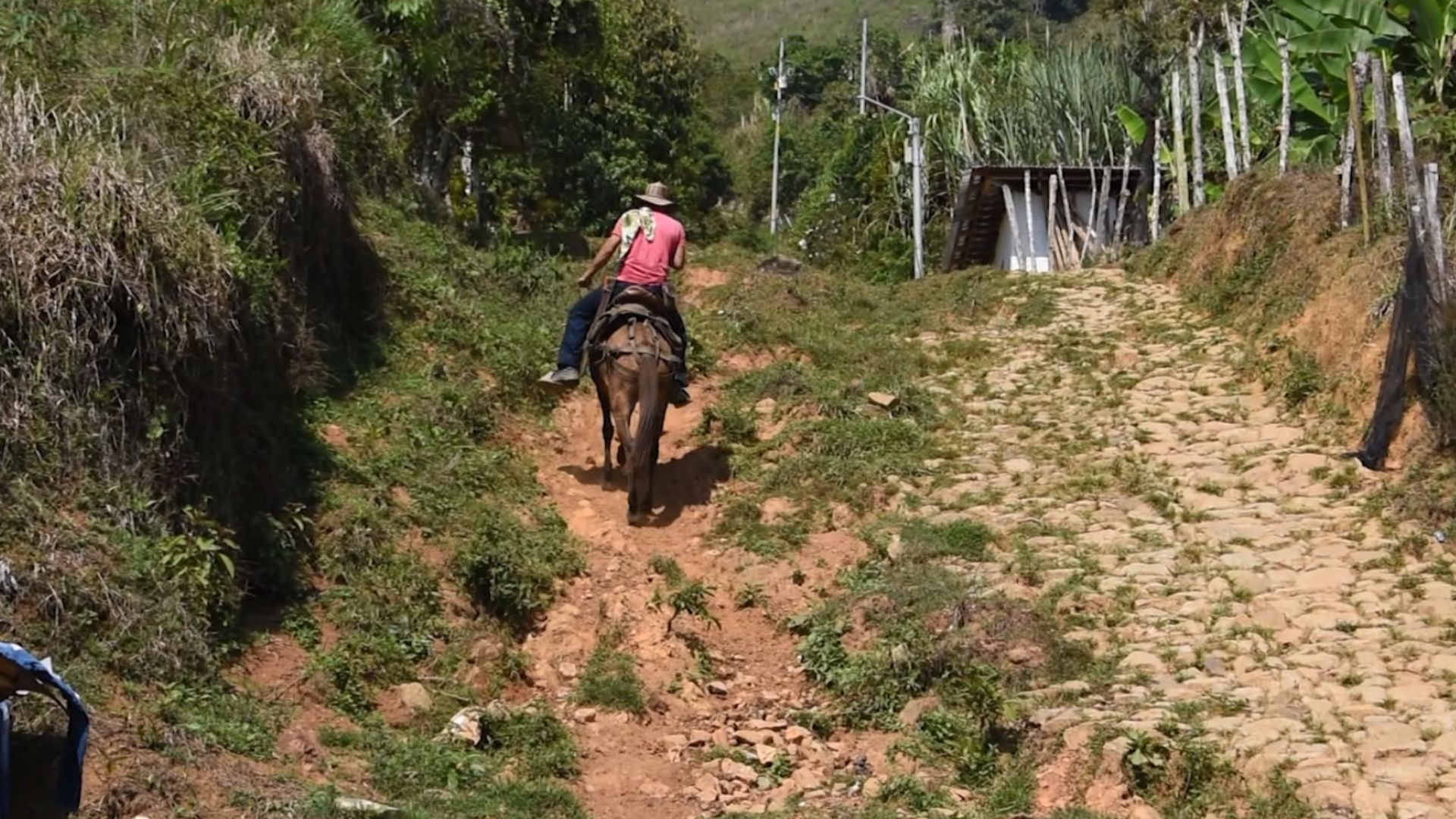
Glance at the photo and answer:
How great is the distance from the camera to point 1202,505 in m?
10.3

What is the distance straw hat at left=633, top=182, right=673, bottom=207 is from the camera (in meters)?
10.7

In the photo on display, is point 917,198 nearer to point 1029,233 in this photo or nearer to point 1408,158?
point 1029,233

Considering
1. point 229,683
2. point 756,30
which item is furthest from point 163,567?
point 756,30

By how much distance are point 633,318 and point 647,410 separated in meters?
0.61

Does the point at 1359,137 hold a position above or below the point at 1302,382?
above

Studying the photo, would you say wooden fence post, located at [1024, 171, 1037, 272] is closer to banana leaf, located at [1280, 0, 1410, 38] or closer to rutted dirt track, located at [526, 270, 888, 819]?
banana leaf, located at [1280, 0, 1410, 38]

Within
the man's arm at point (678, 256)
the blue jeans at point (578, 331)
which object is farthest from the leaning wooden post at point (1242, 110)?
the blue jeans at point (578, 331)

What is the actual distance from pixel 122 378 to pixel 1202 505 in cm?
662

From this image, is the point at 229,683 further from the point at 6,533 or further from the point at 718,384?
the point at 718,384

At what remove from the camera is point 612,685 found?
309 inches

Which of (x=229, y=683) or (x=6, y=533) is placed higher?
(x=6, y=533)

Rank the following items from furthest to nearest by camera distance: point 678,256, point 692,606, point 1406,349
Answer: point 678,256
point 1406,349
point 692,606

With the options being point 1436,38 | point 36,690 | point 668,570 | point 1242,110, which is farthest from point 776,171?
point 36,690

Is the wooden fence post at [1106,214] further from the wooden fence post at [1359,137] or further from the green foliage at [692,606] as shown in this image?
the green foliage at [692,606]
